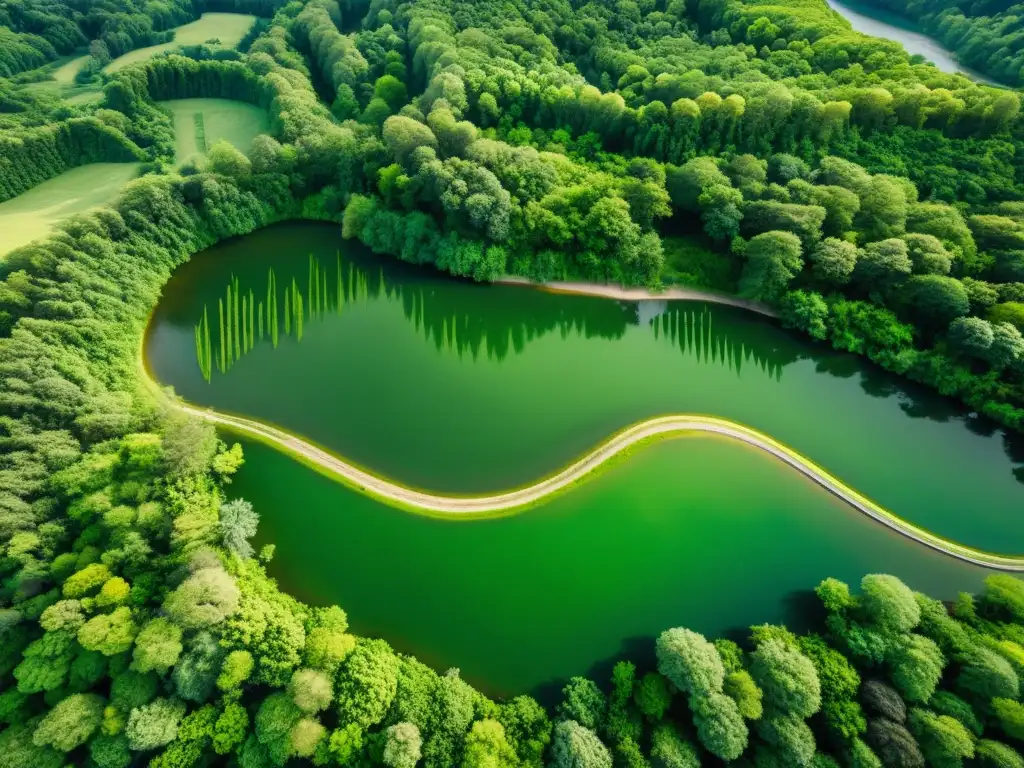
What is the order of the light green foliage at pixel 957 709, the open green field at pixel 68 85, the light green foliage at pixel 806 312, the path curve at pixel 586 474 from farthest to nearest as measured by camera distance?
the open green field at pixel 68 85
the light green foliage at pixel 806 312
the path curve at pixel 586 474
the light green foliage at pixel 957 709

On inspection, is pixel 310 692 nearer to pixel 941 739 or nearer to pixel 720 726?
pixel 720 726

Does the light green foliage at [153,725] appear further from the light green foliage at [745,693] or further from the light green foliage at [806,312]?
the light green foliage at [806,312]

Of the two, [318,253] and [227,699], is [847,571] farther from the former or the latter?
[318,253]

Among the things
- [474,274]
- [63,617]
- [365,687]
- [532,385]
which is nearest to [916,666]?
[365,687]

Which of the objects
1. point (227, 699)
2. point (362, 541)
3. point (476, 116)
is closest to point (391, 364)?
point (362, 541)

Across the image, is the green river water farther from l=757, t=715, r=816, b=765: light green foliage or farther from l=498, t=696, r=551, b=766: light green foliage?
l=757, t=715, r=816, b=765: light green foliage

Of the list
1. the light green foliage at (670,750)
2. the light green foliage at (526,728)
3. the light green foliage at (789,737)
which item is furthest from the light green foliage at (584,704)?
the light green foliage at (789,737)
